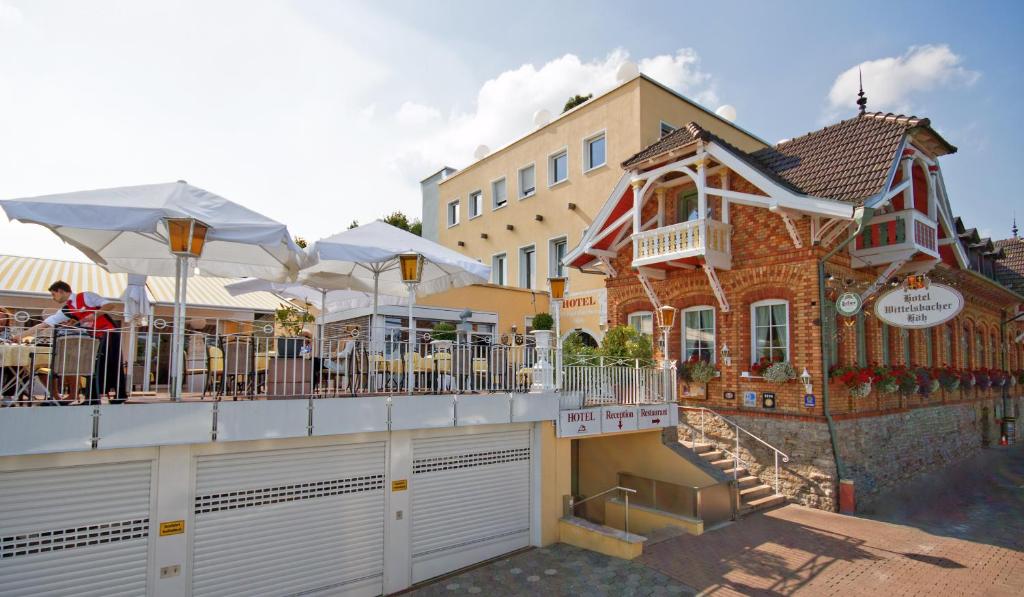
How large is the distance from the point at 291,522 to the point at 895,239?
1298 cm

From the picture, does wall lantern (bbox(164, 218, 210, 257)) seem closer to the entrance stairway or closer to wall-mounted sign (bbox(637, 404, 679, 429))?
wall-mounted sign (bbox(637, 404, 679, 429))

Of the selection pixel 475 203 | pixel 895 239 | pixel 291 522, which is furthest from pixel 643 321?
pixel 475 203

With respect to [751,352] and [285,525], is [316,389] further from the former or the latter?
[751,352]

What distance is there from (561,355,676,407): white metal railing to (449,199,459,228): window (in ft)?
48.4

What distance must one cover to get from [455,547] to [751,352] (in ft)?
26.0

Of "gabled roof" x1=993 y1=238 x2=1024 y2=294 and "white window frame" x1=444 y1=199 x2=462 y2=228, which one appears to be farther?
"white window frame" x1=444 y1=199 x2=462 y2=228

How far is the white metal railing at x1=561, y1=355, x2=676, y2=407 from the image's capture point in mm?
10562

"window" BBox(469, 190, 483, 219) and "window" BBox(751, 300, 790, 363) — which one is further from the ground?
"window" BBox(469, 190, 483, 219)

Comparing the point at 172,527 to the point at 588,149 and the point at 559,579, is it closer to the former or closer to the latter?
the point at 559,579

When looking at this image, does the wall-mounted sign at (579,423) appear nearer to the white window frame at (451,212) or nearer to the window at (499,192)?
the window at (499,192)

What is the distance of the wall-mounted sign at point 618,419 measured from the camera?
10.5 meters

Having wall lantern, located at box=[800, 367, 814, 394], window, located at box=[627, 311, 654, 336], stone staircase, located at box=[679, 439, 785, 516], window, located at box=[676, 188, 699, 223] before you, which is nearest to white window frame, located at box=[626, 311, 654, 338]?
window, located at box=[627, 311, 654, 336]

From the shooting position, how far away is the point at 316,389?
8.40m

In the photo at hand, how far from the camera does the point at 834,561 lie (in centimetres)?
869
